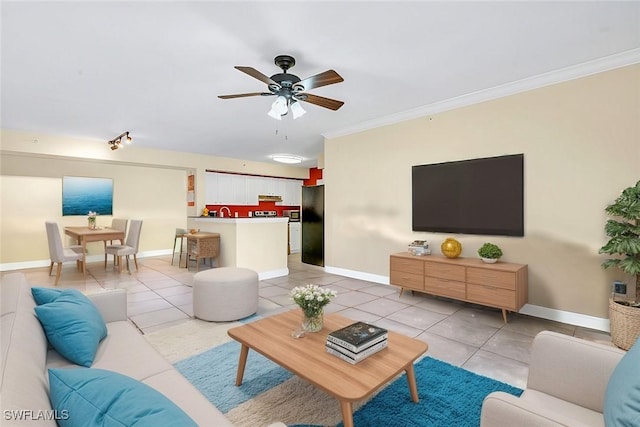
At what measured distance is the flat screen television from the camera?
3.46 meters

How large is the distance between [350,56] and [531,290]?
318 cm

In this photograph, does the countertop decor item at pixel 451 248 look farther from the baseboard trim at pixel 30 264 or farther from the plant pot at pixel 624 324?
the baseboard trim at pixel 30 264

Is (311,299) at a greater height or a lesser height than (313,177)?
lesser

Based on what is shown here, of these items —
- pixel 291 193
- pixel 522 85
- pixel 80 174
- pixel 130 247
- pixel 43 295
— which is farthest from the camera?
pixel 291 193

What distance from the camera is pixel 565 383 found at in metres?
1.33

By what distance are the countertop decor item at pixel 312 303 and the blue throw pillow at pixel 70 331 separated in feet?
3.67

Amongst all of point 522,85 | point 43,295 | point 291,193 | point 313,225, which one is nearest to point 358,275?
point 313,225

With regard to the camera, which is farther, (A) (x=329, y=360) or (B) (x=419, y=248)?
(B) (x=419, y=248)

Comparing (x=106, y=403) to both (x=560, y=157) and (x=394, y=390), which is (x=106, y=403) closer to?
(x=394, y=390)

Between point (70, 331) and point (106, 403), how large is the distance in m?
0.99

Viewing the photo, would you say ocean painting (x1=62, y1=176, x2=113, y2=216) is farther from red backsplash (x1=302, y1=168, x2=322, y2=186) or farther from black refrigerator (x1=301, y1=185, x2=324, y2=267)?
red backsplash (x1=302, y1=168, x2=322, y2=186)

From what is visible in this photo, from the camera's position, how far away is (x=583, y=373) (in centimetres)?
129

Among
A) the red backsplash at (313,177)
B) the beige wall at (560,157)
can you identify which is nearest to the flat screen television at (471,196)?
the beige wall at (560,157)

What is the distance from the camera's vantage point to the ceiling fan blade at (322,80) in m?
2.43
